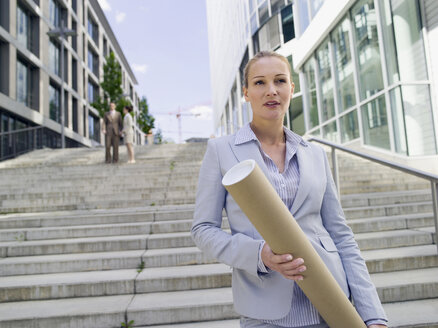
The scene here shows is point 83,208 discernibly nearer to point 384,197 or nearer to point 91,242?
Answer: point 91,242

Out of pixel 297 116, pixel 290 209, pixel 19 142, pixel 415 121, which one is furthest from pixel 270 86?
pixel 19 142

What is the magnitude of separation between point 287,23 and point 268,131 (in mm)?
18108

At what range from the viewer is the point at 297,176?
4.40 feet

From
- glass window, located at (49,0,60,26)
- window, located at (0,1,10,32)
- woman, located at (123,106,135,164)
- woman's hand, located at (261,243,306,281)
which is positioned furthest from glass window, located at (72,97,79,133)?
woman's hand, located at (261,243,306,281)

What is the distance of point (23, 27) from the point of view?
763 inches

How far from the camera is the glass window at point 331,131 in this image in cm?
1240

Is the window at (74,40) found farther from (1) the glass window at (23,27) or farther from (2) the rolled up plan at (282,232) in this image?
(2) the rolled up plan at (282,232)

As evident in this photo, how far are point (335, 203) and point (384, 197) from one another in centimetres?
488

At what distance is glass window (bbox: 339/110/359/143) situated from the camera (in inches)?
429

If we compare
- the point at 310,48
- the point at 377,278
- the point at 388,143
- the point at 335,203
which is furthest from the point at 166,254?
the point at 310,48

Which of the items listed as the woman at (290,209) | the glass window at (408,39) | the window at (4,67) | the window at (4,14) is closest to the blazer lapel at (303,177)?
the woman at (290,209)

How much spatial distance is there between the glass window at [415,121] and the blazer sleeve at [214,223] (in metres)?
8.40

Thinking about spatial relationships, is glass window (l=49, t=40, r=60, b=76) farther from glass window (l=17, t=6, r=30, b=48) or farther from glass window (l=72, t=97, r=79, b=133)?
glass window (l=72, t=97, r=79, b=133)

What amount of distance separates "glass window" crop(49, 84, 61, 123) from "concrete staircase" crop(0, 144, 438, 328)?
57.0ft
